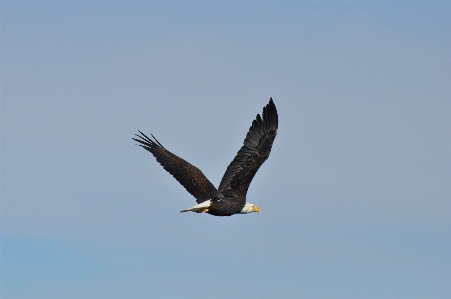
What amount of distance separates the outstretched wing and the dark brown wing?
45.9 inches

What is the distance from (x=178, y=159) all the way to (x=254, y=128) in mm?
4306

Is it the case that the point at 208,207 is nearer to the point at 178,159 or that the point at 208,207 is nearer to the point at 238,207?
the point at 238,207

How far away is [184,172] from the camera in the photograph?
110ft

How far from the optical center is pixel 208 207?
99.9ft

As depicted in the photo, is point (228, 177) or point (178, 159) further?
point (178, 159)

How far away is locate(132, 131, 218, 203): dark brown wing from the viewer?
107ft

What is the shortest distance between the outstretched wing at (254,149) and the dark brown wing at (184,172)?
3.82 ft

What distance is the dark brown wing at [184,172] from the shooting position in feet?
107

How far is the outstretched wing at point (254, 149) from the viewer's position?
30.6 metres

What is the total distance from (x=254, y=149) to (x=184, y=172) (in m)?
3.64

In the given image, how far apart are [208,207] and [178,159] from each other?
13.4ft

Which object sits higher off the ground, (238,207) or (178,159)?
(178,159)

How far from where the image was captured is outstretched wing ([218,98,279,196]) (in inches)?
1204

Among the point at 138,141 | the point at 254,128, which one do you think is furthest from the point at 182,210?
the point at 138,141
